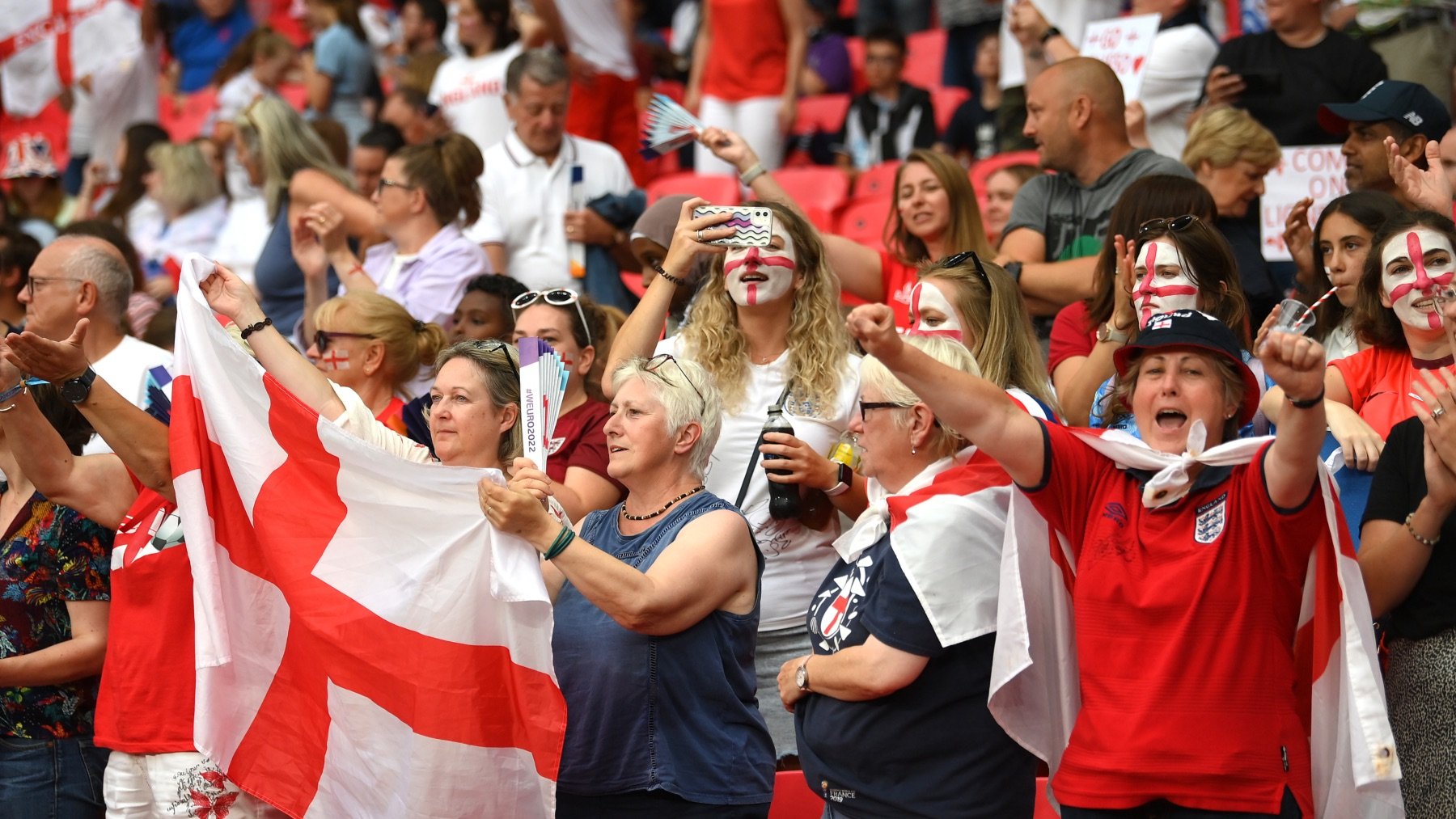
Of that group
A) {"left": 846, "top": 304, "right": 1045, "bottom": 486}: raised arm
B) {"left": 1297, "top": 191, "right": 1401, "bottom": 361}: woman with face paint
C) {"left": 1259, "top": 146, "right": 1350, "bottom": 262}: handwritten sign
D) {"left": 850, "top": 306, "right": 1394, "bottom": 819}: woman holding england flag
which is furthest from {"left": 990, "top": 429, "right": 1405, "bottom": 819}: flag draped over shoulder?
{"left": 1259, "top": 146, "right": 1350, "bottom": 262}: handwritten sign

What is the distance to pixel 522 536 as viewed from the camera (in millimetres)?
3768

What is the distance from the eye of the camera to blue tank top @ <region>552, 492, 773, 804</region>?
378cm

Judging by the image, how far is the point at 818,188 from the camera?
8.90 metres

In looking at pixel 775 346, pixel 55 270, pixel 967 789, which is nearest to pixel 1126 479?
pixel 967 789

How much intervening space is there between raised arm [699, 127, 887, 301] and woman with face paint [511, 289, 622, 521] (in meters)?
0.70

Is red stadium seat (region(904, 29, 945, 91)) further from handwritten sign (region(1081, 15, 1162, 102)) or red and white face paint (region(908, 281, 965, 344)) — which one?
red and white face paint (region(908, 281, 965, 344))

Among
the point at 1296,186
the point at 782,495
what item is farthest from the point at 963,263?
the point at 1296,186

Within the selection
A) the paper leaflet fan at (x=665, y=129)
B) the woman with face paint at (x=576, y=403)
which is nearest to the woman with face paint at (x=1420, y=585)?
the woman with face paint at (x=576, y=403)

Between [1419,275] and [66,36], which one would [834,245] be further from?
[66,36]

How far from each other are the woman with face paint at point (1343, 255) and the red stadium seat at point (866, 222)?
10.5 ft

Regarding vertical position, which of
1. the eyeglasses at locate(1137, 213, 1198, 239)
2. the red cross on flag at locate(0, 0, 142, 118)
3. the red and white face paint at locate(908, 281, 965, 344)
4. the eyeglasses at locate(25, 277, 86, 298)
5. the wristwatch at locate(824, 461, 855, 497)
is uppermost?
the eyeglasses at locate(1137, 213, 1198, 239)

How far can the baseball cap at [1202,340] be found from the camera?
346 cm

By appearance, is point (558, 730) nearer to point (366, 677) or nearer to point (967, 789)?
point (366, 677)

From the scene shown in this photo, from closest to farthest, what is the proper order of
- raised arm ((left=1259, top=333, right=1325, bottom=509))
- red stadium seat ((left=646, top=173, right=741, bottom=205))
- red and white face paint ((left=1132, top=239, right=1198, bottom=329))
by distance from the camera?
raised arm ((left=1259, top=333, right=1325, bottom=509)) < red and white face paint ((left=1132, top=239, right=1198, bottom=329)) < red stadium seat ((left=646, top=173, right=741, bottom=205))
